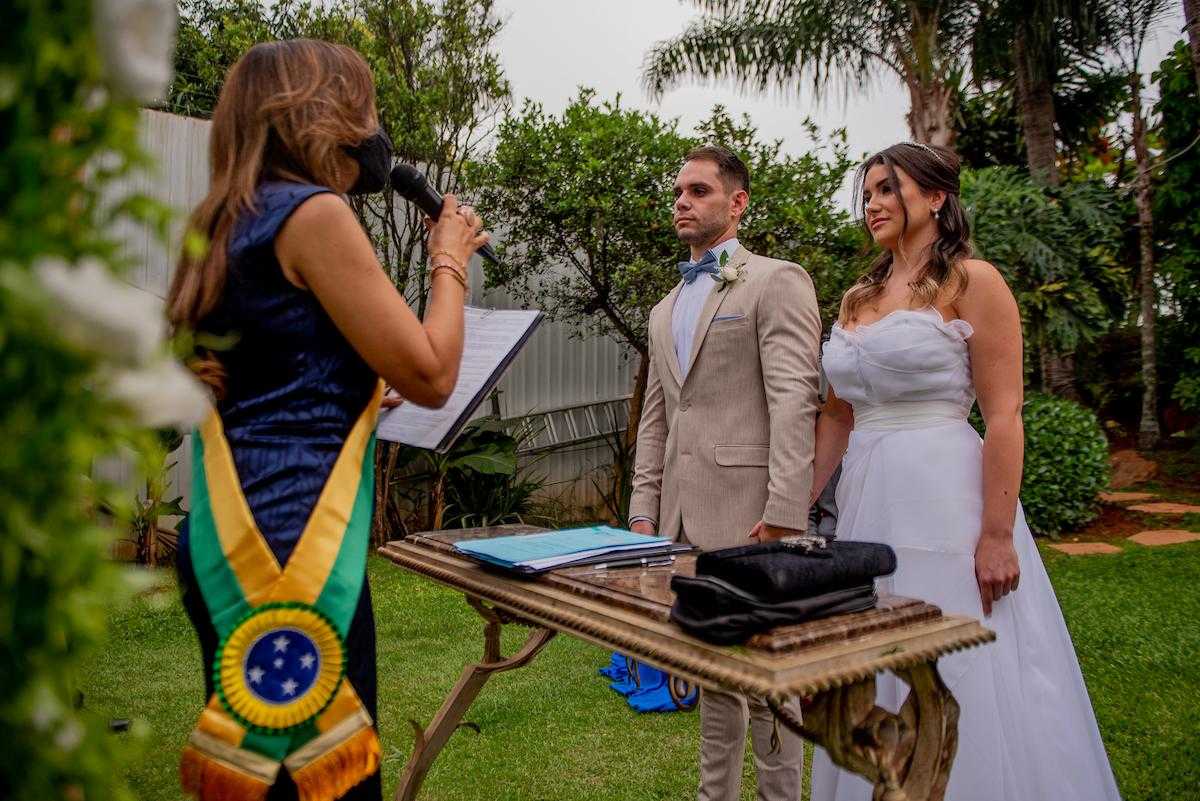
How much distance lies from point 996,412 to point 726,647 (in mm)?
1320

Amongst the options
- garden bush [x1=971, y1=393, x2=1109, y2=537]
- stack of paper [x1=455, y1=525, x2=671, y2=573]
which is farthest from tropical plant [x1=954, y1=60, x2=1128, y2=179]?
stack of paper [x1=455, y1=525, x2=671, y2=573]

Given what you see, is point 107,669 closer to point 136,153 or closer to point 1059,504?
point 136,153

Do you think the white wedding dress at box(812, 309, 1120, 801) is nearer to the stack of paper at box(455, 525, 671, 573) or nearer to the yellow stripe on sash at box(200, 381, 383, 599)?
the stack of paper at box(455, 525, 671, 573)

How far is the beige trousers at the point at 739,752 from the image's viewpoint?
246cm

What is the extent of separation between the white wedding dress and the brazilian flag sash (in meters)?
1.49

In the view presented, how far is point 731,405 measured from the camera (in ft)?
8.96

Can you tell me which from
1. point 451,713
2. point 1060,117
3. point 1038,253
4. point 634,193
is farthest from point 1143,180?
point 451,713

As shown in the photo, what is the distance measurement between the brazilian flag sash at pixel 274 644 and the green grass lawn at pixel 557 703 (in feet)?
3.41

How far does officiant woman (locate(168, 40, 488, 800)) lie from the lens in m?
1.34

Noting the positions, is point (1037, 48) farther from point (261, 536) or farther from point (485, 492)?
point (261, 536)

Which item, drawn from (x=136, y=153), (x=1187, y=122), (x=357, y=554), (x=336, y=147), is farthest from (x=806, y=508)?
(x=1187, y=122)

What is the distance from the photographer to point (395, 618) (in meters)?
5.55

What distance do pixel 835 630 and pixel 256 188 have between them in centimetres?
118

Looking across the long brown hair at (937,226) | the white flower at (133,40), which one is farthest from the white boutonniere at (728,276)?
the white flower at (133,40)
